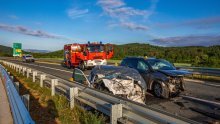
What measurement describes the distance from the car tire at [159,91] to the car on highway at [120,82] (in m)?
1.90

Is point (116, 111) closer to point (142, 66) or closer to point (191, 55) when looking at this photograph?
point (142, 66)

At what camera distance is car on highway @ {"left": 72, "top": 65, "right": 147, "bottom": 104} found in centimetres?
793

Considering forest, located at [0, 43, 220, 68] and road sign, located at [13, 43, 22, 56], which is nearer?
forest, located at [0, 43, 220, 68]

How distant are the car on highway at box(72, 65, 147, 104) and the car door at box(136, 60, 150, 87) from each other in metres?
2.22

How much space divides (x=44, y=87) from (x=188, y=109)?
6.71 metres

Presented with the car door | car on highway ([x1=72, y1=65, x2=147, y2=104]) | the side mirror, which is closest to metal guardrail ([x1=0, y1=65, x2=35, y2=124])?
car on highway ([x1=72, y1=65, x2=147, y2=104])

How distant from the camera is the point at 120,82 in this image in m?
8.12

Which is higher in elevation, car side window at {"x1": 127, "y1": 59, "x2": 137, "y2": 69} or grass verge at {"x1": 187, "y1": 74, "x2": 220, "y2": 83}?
car side window at {"x1": 127, "y1": 59, "x2": 137, "y2": 69}

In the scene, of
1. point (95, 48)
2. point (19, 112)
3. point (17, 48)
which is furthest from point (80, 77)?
point (17, 48)

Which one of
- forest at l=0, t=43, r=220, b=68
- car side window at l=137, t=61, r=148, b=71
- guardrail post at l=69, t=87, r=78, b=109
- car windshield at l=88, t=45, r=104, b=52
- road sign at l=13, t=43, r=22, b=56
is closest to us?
guardrail post at l=69, t=87, r=78, b=109

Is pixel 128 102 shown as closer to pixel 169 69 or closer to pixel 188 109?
pixel 188 109

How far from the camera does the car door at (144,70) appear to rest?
1105cm

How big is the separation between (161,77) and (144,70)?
1164 mm

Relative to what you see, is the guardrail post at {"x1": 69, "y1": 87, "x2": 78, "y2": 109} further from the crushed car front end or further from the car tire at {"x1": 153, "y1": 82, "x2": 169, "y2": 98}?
the car tire at {"x1": 153, "y1": 82, "x2": 169, "y2": 98}
